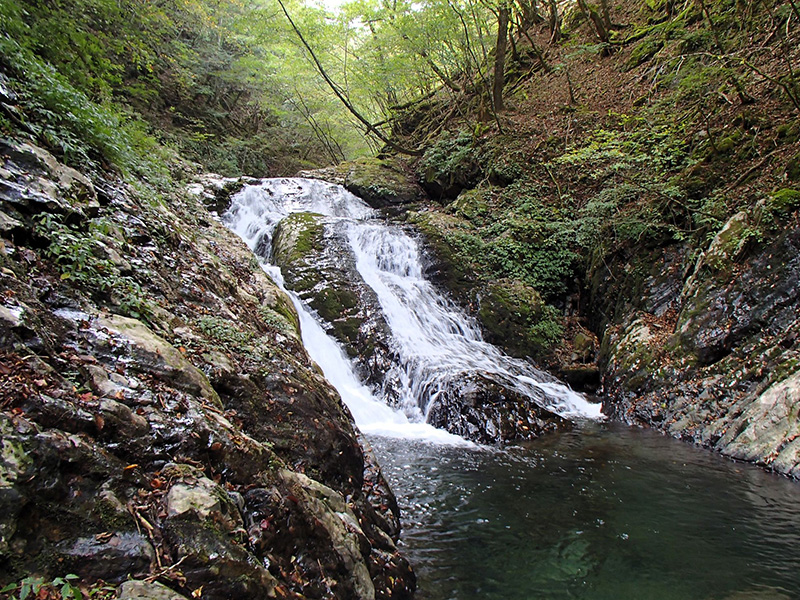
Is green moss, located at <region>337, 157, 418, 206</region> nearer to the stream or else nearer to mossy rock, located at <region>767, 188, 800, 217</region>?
the stream

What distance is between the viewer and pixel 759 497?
4.17 metres

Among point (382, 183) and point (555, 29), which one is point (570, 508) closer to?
point (382, 183)

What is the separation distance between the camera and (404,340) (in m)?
8.55

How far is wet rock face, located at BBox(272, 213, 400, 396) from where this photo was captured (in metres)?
8.34

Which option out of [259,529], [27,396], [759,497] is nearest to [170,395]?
[27,396]

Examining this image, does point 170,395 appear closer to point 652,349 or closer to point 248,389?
point 248,389

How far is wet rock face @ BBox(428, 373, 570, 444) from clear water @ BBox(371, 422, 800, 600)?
1.84ft

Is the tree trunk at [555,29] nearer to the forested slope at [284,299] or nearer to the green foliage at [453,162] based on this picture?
the forested slope at [284,299]

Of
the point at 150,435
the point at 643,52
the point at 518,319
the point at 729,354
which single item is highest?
the point at 643,52

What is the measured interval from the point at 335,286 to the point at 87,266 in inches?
262

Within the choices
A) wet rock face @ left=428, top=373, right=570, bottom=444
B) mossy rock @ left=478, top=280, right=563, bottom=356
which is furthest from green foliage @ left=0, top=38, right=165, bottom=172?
mossy rock @ left=478, top=280, right=563, bottom=356

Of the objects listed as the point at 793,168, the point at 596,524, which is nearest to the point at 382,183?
the point at 793,168

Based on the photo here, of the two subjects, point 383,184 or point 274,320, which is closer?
point 274,320

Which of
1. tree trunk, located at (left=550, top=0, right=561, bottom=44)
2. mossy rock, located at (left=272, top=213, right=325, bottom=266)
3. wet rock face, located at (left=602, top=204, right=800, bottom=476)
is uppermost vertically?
tree trunk, located at (left=550, top=0, right=561, bottom=44)
